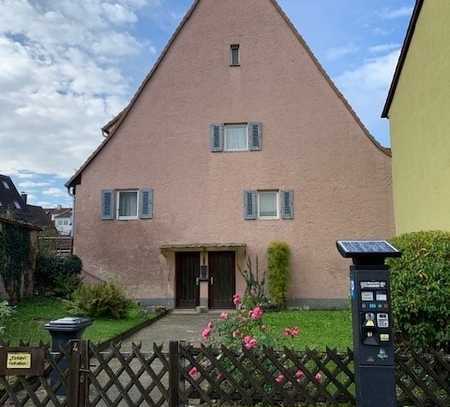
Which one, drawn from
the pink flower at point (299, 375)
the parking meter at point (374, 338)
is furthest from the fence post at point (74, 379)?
the parking meter at point (374, 338)

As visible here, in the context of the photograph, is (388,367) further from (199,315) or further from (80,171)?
(80,171)

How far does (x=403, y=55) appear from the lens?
1180 centimetres

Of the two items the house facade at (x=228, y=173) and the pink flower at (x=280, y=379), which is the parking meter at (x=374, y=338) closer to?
the pink flower at (x=280, y=379)

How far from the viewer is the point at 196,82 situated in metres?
17.2

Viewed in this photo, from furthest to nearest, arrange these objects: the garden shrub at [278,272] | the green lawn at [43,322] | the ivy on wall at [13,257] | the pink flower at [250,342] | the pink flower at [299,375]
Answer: the garden shrub at [278,272] → the ivy on wall at [13,257] → the green lawn at [43,322] → the pink flower at [250,342] → the pink flower at [299,375]

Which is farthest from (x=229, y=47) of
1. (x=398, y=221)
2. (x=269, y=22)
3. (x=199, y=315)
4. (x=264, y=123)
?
(x=199, y=315)

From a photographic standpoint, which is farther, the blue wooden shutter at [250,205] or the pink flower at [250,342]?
the blue wooden shutter at [250,205]

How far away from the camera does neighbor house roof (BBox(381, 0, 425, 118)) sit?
10368 millimetres

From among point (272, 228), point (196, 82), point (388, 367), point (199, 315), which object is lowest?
point (199, 315)

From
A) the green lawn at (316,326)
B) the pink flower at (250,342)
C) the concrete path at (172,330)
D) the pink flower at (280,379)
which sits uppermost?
the pink flower at (250,342)

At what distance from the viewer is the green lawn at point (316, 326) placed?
28.8 feet

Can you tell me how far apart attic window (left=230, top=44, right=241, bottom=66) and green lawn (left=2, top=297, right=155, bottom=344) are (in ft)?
32.2

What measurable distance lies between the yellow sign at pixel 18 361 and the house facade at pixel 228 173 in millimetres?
11366

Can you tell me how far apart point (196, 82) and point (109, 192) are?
5.39m
